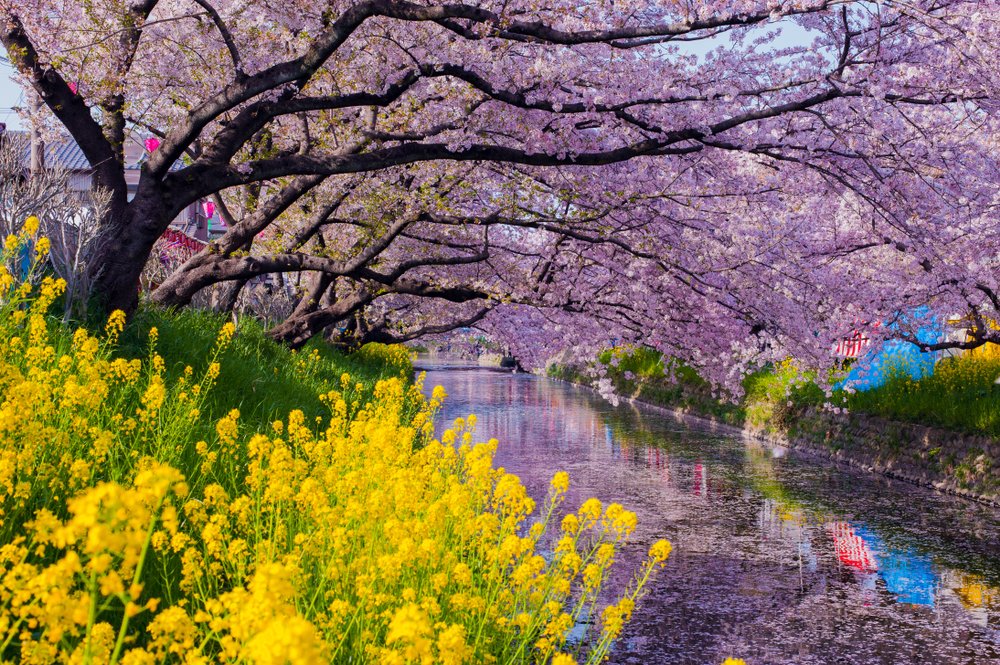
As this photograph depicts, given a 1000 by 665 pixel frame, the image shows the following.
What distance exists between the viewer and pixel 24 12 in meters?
11.1

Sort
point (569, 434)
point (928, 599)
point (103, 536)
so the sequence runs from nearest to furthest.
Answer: point (103, 536), point (928, 599), point (569, 434)

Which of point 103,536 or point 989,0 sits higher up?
point 989,0

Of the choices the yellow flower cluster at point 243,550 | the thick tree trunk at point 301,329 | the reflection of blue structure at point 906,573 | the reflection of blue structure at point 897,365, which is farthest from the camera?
the reflection of blue structure at point 897,365

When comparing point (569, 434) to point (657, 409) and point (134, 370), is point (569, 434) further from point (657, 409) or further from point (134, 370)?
point (134, 370)

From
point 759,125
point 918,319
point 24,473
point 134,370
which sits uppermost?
point 759,125

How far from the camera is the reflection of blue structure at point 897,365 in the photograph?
19922mm

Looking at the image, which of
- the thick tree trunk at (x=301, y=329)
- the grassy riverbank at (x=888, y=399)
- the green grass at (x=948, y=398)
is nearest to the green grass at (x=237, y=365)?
the thick tree trunk at (x=301, y=329)

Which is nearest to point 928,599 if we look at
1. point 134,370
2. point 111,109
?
point 134,370

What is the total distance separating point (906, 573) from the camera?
998 centimetres

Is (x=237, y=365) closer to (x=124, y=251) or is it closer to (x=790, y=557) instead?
(x=124, y=251)

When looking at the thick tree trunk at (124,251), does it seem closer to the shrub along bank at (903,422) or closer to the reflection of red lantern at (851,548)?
the reflection of red lantern at (851,548)

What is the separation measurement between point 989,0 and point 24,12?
1040cm

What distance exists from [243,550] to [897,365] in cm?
1842

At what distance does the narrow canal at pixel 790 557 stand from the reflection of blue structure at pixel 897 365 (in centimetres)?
226
